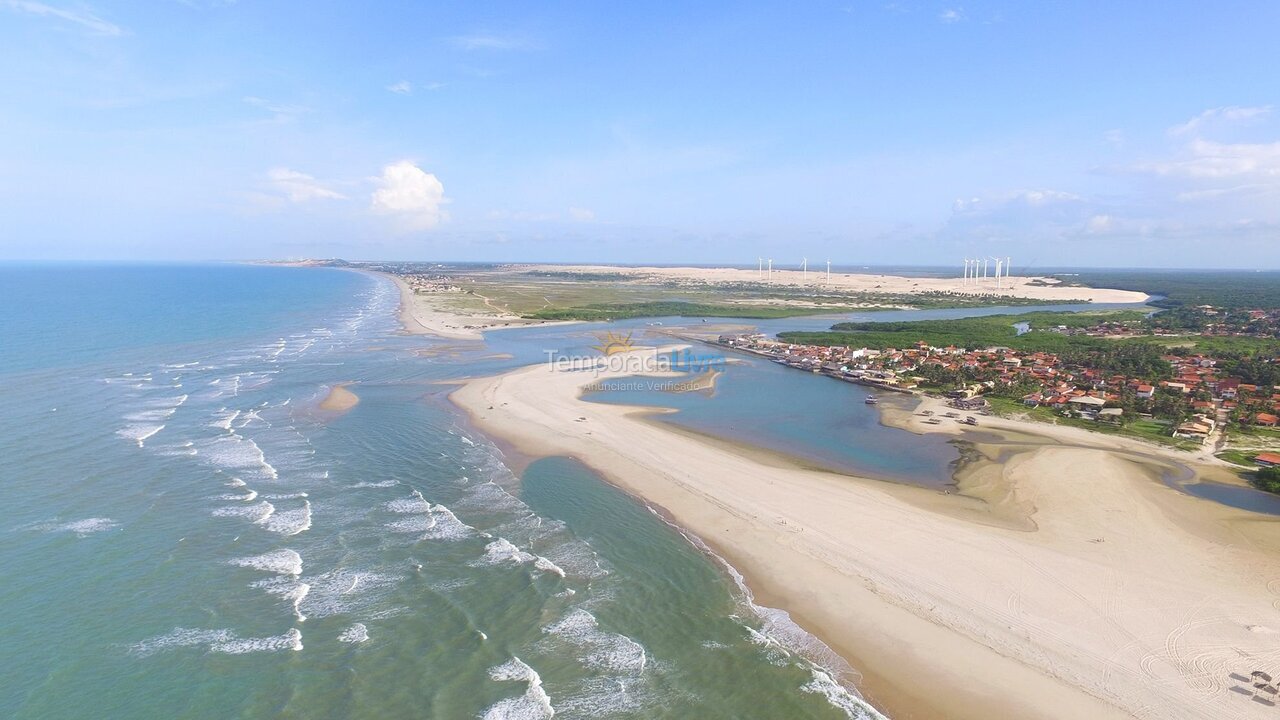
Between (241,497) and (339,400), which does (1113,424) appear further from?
(339,400)

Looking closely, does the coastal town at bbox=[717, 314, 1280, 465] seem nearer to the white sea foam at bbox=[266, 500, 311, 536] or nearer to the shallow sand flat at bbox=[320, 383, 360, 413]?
the shallow sand flat at bbox=[320, 383, 360, 413]

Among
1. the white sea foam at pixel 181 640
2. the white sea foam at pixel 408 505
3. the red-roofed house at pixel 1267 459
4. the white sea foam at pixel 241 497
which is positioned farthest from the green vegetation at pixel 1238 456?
the white sea foam at pixel 241 497

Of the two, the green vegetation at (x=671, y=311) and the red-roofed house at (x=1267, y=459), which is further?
the green vegetation at (x=671, y=311)

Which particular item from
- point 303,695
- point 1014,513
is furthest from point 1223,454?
point 303,695

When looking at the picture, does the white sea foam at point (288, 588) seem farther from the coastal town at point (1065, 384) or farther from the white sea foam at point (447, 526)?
the coastal town at point (1065, 384)

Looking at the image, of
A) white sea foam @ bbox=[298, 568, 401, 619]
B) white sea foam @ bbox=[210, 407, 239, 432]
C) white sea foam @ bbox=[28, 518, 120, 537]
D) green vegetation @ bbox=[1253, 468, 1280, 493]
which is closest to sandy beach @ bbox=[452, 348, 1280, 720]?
green vegetation @ bbox=[1253, 468, 1280, 493]

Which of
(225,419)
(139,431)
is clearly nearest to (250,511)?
(139,431)
